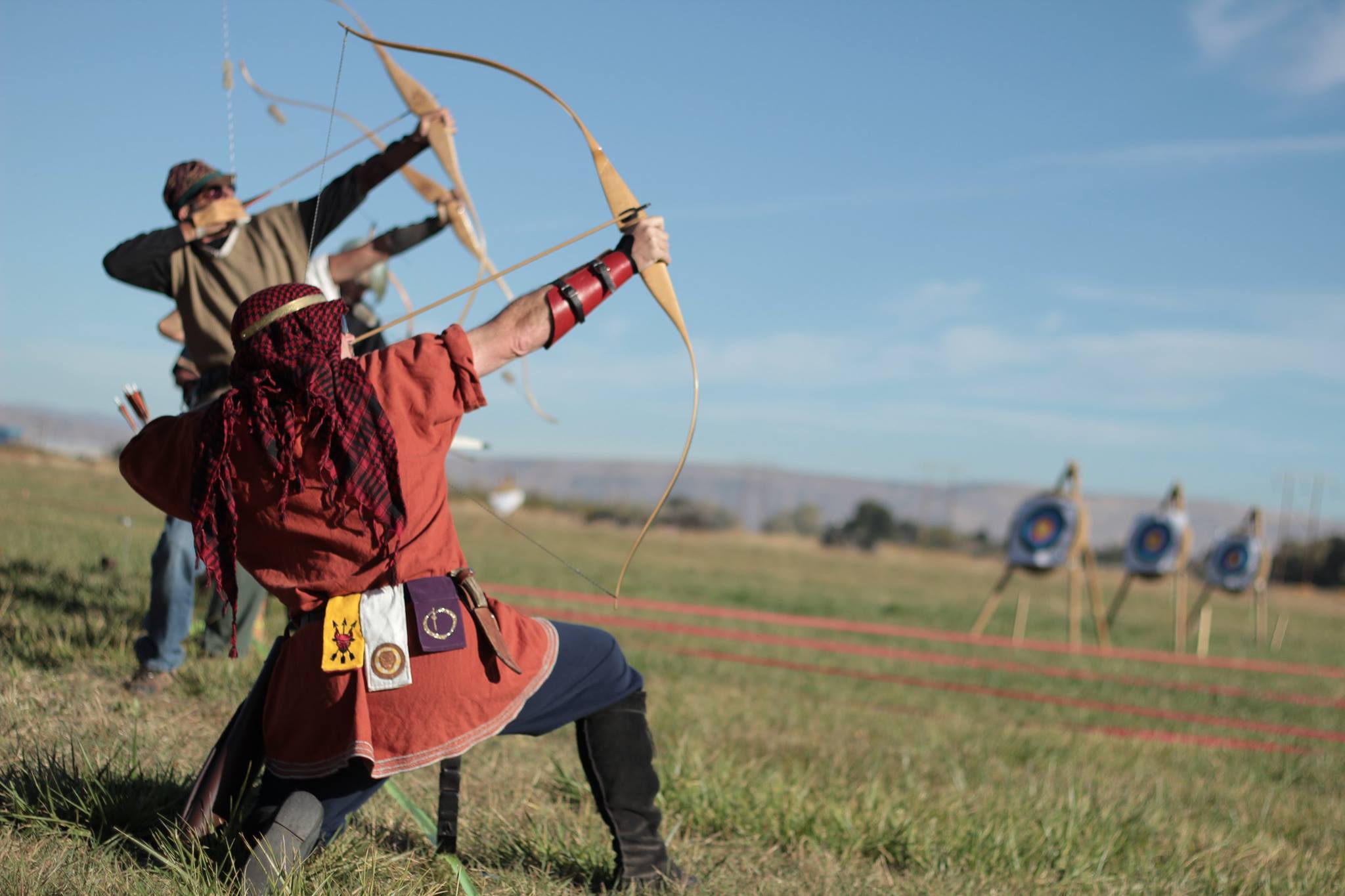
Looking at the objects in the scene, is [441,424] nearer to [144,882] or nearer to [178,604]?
[144,882]

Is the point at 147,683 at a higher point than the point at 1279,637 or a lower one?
higher

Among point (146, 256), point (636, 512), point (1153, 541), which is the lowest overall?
point (636, 512)

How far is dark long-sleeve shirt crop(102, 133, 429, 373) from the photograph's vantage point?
3809mm

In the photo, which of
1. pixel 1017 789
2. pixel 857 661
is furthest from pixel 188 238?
pixel 857 661

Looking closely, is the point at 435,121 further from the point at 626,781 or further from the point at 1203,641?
the point at 1203,641

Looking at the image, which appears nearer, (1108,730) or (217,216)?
(217,216)

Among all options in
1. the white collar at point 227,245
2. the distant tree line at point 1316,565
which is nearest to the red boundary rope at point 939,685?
the white collar at point 227,245

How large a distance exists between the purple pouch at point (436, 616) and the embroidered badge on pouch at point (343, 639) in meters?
0.11

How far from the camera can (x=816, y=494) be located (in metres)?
101

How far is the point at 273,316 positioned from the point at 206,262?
171 centimetres

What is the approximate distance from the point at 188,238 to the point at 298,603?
1884 millimetres

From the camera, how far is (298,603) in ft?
8.03

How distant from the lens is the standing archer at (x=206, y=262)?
150 inches

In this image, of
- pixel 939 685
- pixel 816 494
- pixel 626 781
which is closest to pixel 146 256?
pixel 626 781
